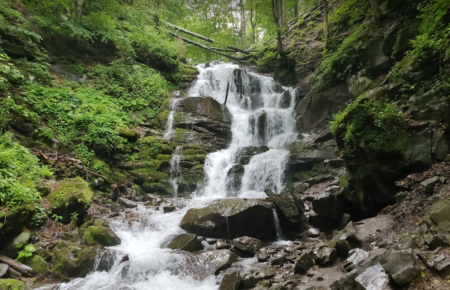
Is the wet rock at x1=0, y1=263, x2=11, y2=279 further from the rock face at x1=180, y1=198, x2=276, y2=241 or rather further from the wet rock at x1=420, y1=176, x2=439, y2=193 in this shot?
the wet rock at x1=420, y1=176, x2=439, y2=193

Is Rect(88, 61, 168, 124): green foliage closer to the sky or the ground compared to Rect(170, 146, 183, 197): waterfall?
closer to the sky

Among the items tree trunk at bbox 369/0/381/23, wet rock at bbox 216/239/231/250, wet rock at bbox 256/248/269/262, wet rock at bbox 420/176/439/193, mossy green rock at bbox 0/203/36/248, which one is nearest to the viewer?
wet rock at bbox 420/176/439/193

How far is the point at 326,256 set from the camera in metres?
4.93

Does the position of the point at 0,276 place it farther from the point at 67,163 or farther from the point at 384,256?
the point at 384,256

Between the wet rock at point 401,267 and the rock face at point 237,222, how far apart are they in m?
4.40

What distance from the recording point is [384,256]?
11.6ft

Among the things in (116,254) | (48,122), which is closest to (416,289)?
(116,254)

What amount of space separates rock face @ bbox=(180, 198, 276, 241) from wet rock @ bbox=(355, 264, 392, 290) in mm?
4211

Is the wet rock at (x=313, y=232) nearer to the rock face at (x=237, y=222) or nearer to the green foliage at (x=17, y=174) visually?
the rock face at (x=237, y=222)

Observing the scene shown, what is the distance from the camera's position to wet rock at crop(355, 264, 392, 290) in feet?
10.6

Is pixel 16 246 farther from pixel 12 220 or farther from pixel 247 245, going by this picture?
pixel 247 245

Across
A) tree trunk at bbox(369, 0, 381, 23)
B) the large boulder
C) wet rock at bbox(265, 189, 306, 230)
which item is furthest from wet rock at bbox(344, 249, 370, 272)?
the large boulder

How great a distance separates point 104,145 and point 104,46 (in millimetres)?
8925

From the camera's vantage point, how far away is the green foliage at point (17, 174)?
5656 mm
